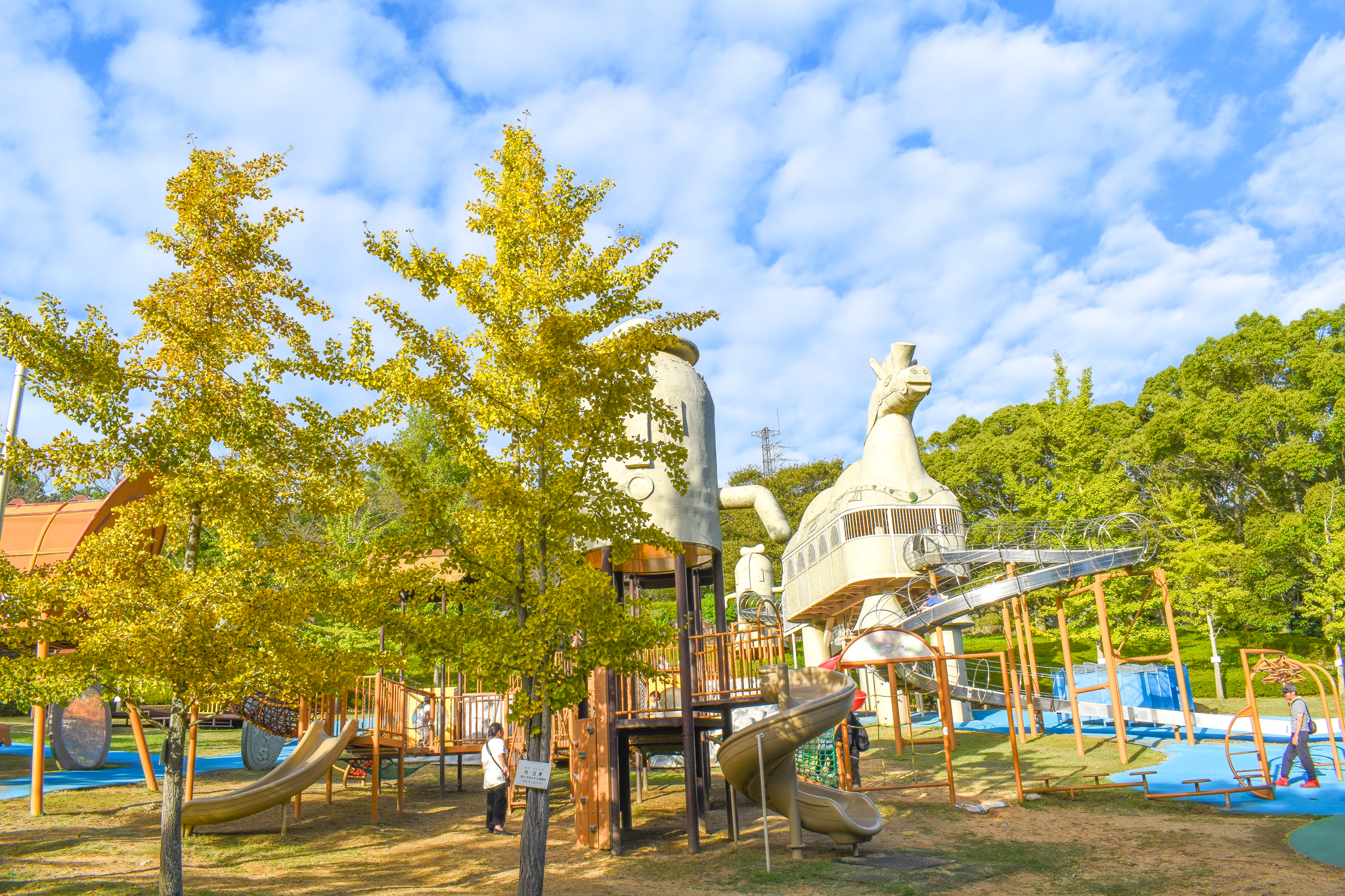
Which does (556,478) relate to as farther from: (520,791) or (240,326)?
(520,791)

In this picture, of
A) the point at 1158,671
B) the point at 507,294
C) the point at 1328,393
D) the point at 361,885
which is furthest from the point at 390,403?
the point at 1328,393

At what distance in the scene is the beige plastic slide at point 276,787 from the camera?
1185 centimetres

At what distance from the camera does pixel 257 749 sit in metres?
19.3

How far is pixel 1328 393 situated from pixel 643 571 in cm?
3542

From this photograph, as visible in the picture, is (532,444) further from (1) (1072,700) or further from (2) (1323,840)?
(1) (1072,700)

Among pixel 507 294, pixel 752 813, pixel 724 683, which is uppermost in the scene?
pixel 507 294

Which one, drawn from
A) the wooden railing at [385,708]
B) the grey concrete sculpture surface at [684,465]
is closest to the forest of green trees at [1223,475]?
the grey concrete sculpture surface at [684,465]

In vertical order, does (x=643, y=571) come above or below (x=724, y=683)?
above

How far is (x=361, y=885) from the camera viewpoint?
9625mm

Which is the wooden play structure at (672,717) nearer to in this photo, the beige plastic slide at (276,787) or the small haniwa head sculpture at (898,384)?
the beige plastic slide at (276,787)

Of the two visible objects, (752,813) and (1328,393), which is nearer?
(752,813)

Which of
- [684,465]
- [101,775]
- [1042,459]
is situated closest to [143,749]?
[101,775]

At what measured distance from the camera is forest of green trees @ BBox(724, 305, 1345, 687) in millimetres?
31109

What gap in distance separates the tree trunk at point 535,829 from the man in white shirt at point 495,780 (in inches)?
187
